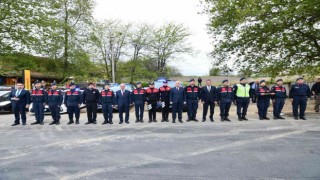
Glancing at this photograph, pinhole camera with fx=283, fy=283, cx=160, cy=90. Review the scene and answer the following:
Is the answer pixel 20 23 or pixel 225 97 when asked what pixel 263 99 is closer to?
pixel 225 97

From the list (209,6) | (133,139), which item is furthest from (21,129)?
(209,6)

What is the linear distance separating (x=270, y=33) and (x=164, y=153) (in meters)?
12.0

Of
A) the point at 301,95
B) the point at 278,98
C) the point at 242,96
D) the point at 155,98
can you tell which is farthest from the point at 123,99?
the point at 301,95

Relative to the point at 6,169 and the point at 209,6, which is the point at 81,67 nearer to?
the point at 209,6

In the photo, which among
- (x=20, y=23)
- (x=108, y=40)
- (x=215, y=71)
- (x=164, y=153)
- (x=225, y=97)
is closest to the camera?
(x=164, y=153)

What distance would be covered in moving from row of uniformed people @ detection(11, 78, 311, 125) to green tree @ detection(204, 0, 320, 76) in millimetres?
3938

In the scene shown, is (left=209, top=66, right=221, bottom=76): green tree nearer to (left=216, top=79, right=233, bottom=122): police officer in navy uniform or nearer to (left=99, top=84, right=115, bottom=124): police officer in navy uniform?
(left=216, top=79, right=233, bottom=122): police officer in navy uniform

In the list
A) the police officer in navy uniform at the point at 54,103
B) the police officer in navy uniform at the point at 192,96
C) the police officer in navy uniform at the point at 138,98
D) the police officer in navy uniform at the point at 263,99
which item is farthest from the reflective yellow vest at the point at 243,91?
the police officer in navy uniform at the point at 54,103

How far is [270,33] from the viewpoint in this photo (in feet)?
51.5

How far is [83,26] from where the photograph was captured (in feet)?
→ 107

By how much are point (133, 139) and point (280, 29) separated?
11216mm

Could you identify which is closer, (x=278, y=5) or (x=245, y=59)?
(x=278, y=5)

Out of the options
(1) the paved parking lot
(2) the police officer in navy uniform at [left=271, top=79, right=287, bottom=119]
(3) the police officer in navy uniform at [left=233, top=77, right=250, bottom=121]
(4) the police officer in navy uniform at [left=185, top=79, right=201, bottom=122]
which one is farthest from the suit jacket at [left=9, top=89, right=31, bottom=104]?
(2) the police officer in navy uniform at [left=271, top=79, right=287, bottom=119]

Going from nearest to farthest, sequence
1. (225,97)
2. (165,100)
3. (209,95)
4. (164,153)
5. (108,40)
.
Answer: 1. (164,153)
2. (225,97)
3. (209,95)
4. (165,100)
5. (108,40)
